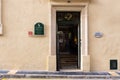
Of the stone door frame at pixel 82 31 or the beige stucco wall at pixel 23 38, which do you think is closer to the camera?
the stone door frame at pixel 82 31

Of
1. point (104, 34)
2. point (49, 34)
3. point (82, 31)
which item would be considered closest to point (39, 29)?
point (49, 34)

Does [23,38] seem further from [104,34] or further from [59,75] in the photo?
[104,34]

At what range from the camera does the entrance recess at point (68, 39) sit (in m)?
15.6

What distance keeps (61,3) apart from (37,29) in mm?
1738

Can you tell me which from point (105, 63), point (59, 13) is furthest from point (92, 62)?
point (59, 13)

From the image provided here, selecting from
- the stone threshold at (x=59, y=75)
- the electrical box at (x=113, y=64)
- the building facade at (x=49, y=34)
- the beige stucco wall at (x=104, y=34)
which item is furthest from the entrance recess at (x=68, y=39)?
the electrical box at (x=113, y=64)

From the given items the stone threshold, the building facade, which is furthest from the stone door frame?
the stone threshold

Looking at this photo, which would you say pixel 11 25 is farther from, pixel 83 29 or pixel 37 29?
pixel 83 29

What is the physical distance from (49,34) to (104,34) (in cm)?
274

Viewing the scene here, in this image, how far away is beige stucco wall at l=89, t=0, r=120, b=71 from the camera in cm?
1530

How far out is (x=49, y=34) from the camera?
15156 millimetres

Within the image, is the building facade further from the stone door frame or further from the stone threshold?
the stone threshold

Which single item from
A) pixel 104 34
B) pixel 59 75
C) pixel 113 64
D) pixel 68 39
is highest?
pixel 104 34

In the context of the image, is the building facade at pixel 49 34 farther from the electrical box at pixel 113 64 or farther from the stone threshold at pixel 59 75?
the stone threshold at pixel 59 75
